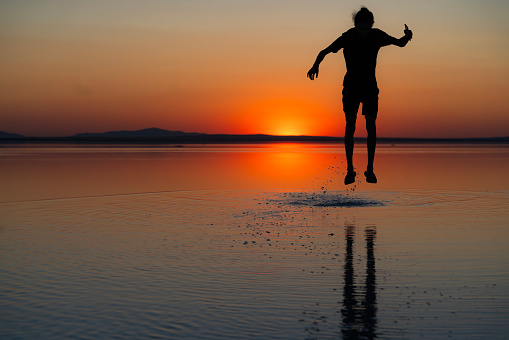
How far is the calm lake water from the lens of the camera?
8047 mm

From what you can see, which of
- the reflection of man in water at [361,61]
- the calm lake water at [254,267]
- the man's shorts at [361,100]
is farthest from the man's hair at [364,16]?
the calm lake water at [254,267]

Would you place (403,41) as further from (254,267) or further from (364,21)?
(254,267)

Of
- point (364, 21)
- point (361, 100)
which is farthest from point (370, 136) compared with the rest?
point (364, 21)

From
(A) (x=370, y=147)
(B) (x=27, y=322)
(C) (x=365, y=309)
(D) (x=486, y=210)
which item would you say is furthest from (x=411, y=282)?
(D) (x=486, y=210)

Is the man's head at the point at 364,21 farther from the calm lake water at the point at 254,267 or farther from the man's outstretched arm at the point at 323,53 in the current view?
the calm lake water at the point at 254,267

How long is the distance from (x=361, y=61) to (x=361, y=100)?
802 mm

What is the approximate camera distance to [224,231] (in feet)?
52.0

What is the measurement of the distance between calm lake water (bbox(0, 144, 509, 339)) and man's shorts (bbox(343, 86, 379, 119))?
9.08ft

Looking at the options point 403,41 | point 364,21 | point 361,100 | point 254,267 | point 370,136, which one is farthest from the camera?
point 370,136

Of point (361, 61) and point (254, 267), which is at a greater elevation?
point (361, 61)

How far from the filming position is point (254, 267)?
1142 cm

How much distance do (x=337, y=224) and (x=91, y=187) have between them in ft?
45.9

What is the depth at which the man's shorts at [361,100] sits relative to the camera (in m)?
12.6

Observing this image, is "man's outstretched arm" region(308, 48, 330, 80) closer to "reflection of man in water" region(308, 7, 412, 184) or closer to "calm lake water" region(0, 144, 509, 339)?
"reflection of man in water" region(308, 7, 412, 184)
